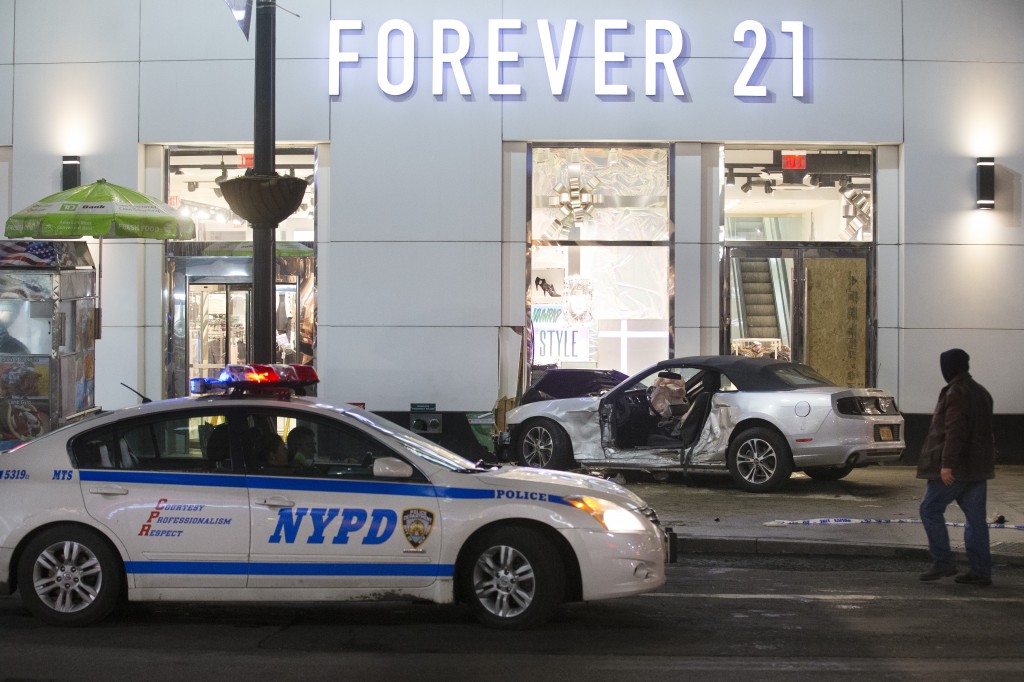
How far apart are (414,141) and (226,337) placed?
3.65m

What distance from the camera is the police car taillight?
7.71 meters

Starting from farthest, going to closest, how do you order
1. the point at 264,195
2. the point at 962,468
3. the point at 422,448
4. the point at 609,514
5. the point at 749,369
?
the point at 749,369 → the point at 264,195 → the point at 962,468 → the point at 422,448 → the point at 609,514

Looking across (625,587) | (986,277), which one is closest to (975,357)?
(986,277)

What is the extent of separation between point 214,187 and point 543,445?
5.85 metres

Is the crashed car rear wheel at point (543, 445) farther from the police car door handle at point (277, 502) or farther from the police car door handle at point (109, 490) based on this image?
the police car door handle at point (109, 490)

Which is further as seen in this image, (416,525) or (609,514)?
(609,514)

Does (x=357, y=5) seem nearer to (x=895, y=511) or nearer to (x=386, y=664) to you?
(x=895, y=511)

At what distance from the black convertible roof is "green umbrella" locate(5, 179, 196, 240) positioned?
5.87 meters

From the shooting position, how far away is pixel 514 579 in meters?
7.16

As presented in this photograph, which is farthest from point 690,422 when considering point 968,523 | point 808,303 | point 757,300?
point 968,523

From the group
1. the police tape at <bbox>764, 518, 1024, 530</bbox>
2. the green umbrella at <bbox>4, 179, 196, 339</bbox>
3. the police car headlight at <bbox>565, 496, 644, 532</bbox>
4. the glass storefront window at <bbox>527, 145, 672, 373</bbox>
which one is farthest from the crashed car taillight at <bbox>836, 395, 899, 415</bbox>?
the green umbrella at <bbox>4, 179, 196, 339</bbox>

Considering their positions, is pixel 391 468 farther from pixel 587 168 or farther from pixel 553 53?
pixel 553 53

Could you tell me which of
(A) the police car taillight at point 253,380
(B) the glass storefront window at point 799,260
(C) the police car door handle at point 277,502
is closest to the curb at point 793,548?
(A) the police car taillight at point 253,380

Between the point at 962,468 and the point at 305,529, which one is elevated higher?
the point at 962,468
